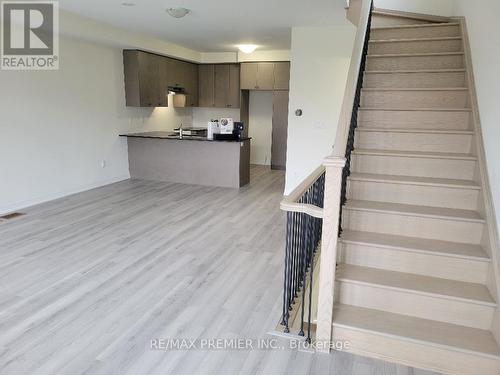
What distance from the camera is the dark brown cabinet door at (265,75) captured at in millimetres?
7984

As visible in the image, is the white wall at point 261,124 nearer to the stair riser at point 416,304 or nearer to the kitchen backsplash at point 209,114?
the kitchen backsplash at point 209,114

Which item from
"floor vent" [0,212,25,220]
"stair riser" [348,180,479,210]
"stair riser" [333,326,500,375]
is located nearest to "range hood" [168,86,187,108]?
"floor vent" [0,212,25,220]

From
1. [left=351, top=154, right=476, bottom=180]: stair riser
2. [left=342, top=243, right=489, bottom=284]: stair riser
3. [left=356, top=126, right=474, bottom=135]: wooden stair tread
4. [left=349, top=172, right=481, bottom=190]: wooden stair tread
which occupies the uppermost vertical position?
[left=356, top=126, right=474, bottom=135]: wooden stair tread

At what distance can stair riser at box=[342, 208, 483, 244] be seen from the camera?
2482 mm

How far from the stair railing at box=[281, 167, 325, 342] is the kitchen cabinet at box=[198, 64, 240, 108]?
620 centimetres

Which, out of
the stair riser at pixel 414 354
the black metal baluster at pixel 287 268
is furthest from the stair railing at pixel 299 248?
the stair riser at pixel 414 354

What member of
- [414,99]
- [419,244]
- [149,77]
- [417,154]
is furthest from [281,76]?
[419,244]

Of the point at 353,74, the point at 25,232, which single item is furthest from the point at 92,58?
the point at 353,74

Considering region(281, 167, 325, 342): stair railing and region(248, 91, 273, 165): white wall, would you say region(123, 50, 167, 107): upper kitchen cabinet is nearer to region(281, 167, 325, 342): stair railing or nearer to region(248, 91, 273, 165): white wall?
region(248, 91, 273, 165): white wall

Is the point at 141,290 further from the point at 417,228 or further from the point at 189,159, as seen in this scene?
the point at 189,159

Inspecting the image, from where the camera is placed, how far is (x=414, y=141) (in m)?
3.15

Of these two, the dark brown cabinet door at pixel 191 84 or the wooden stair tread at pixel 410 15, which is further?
the dark brown cabinet door at pixel 191 84

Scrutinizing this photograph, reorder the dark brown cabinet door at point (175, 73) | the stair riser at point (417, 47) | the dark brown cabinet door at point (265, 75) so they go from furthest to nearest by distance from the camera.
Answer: the dark brown cabinet door at point (265, 75)
the dark brown cabinet door at point (175, 73)
the stair riser at point (417, 47)

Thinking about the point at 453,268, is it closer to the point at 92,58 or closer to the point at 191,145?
the point at 191,145
